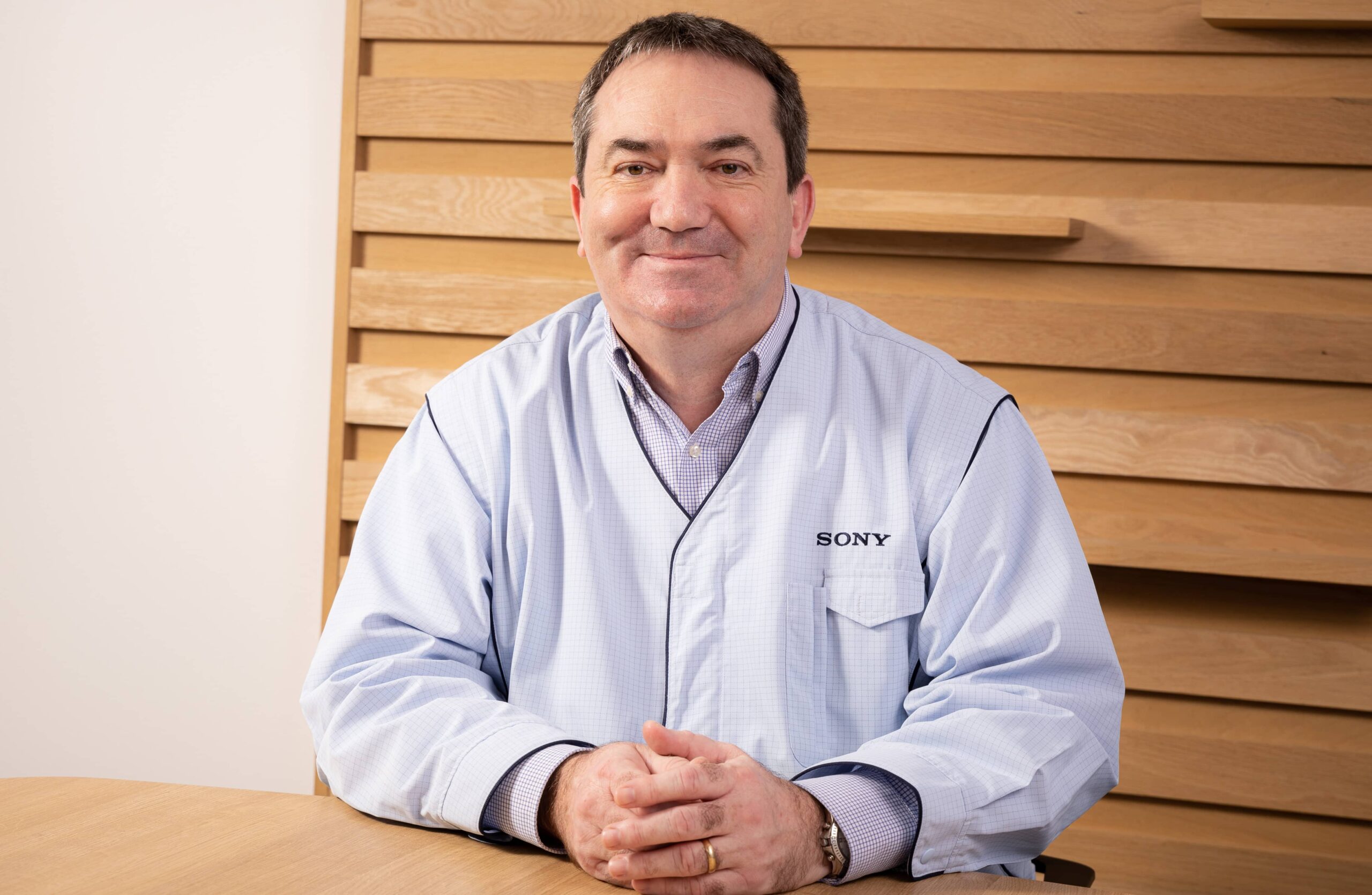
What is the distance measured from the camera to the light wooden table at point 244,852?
0.92 metres

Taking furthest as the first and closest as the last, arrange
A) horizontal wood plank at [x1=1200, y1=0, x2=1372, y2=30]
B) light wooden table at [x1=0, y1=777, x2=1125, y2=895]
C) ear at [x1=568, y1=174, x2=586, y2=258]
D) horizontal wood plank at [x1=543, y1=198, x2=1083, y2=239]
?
horizontal wood plank at [x1=543, y1=198, x2=1083, y2=239] → horizontal wood plank at [x1=1200, y1=0, x2=1372, y2=30] → ear at [x1=568, y1=174, x2=586, y2=258] → light wooden table at [x1=0, y1=777, x2=1125, y2=895]

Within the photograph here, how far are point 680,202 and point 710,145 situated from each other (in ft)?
0.29

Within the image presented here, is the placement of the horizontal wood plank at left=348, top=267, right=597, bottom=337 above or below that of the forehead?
below

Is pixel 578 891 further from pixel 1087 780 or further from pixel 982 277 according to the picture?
pixel 982 277

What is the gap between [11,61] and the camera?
2586 millimetres

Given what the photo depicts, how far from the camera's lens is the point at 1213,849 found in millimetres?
2113

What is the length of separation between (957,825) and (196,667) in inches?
81.9

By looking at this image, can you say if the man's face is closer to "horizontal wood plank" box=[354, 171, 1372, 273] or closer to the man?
the man

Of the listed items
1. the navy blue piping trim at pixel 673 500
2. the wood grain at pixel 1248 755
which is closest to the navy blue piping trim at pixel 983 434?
the navy blue piping trim at pixel 673 500

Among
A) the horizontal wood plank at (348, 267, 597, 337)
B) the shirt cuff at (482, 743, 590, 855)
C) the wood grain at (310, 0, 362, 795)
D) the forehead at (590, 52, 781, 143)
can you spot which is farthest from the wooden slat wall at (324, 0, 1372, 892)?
the shirt cuff at (482, 743, 590, 855)

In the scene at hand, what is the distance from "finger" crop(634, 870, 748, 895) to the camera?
962 millimetres

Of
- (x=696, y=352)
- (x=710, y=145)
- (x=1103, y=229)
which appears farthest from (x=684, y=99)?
(x=1103, y=229)

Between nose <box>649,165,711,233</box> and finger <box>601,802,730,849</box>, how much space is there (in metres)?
Answer: 0.74

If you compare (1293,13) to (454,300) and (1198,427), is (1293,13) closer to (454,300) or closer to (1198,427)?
(1198,427)
